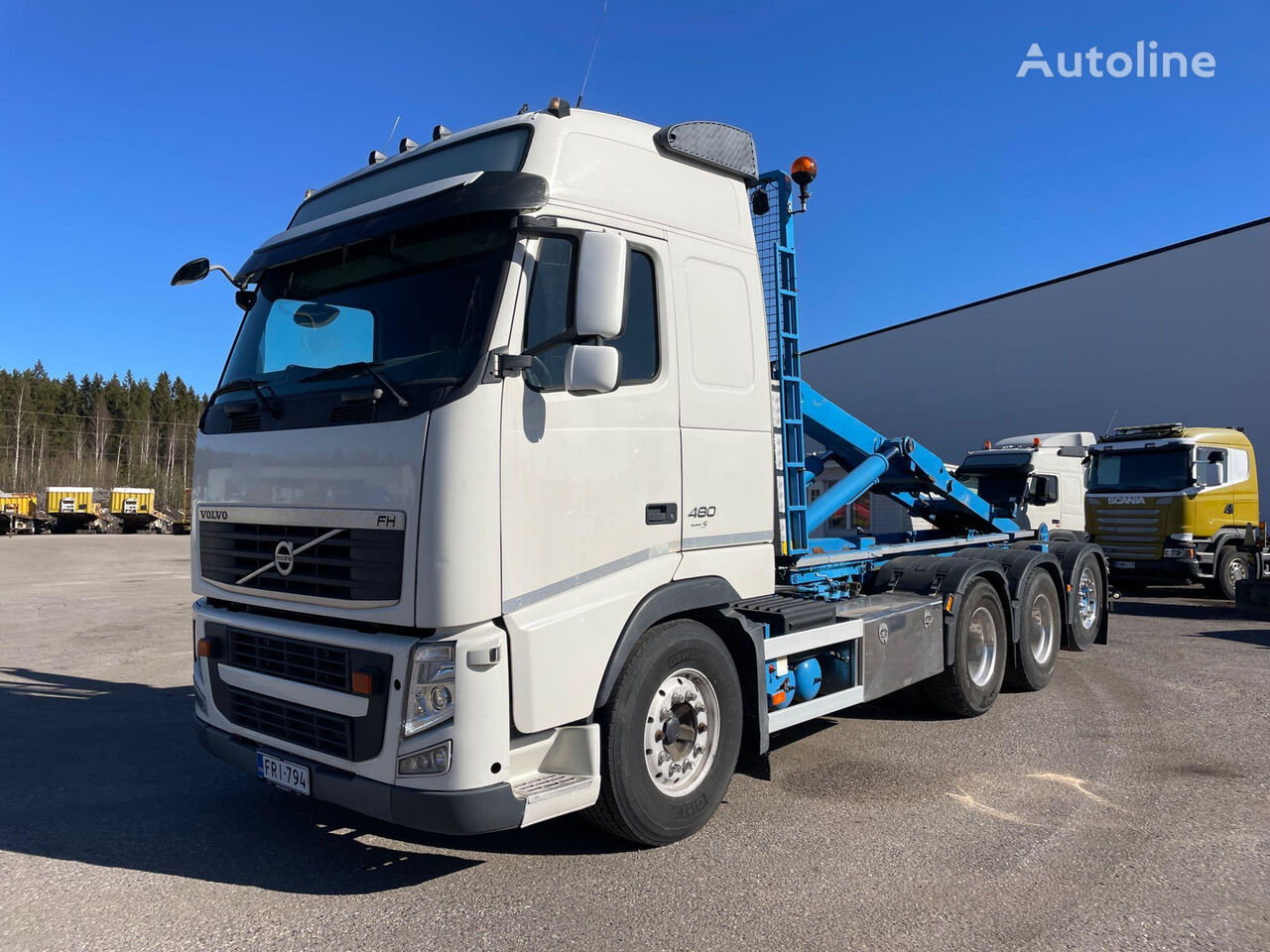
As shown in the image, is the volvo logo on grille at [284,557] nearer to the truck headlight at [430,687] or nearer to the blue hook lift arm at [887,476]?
the truck headlight at [430,687]

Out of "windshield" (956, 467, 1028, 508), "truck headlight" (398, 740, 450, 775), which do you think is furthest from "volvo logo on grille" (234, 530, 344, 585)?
"windshield" (956, 467, 1028, 508)

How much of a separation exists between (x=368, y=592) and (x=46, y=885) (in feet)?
6.58

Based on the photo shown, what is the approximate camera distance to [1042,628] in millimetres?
7883

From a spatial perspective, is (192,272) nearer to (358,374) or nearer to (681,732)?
(358,374)

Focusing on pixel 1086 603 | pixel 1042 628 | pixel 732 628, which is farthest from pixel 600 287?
pixel 1086 603

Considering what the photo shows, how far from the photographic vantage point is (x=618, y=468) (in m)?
3.88

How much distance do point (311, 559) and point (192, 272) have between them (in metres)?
2.08

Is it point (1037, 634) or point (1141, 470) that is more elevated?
point (1141, 470)

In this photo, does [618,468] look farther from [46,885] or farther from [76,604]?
[76,604]

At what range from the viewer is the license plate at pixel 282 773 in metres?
3.63

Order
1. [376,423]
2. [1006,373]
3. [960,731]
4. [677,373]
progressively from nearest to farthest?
[376,423]
[677,373]
[960,731]
[1006,373]

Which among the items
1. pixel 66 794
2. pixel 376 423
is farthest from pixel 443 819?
pixel 66 794

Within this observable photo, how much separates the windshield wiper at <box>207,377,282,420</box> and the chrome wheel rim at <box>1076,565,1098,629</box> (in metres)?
7.97

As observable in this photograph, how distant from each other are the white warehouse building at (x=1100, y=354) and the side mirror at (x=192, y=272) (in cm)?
2319
